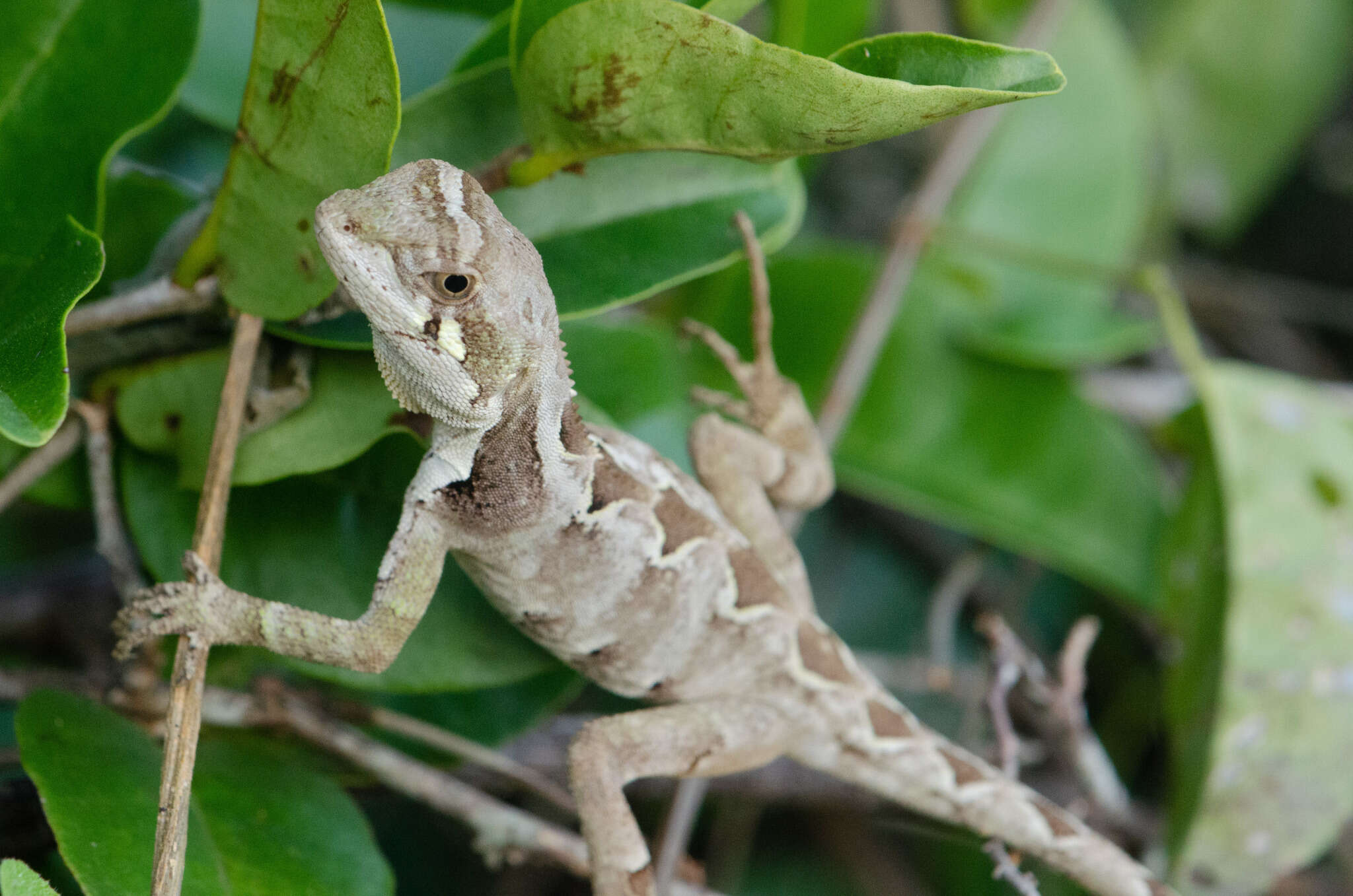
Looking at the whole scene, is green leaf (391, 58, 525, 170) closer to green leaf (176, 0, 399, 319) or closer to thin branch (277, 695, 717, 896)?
green leaf (176, 0, 399, 319)

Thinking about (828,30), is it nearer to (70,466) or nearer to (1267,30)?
(70,466)

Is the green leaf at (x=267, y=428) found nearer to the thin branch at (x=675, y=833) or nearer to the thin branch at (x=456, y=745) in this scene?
the thin branch at (x=456, y=745)

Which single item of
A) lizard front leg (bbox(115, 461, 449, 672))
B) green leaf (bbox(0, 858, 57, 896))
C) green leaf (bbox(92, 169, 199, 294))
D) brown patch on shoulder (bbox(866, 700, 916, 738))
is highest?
green leaf (bbox(92, 169, 199, 294))

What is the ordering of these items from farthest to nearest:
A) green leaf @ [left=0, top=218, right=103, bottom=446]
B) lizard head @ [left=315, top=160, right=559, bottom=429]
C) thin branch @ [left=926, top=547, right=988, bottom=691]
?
thin branch @ [left=926, top=547, right=988, bottom=691]
lizard head @ [left=315, top=160, right=559, bottom=429]
green leaf @ [left=0, top=218, right=103, bottom=446]

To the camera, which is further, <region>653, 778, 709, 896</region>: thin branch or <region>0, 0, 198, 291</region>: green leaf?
<region>653, 778, 709, 896</region>: thin branch

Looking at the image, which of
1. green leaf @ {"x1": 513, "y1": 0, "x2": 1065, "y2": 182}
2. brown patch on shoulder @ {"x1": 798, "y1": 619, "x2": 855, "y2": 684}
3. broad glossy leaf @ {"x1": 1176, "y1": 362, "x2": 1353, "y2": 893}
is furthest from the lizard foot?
broad glossy leaf @ {"x1": 1176, "y1": 362, "x2": 1353, "y2": 893}

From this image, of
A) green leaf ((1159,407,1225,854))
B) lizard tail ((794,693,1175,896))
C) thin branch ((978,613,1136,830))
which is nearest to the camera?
lizard tail ((794,693,1175,896))

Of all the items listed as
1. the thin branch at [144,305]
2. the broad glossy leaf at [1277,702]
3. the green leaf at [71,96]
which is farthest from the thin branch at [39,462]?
the broad glossy leaf at [1277,702]

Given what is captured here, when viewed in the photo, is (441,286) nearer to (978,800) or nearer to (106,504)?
(106,504)
